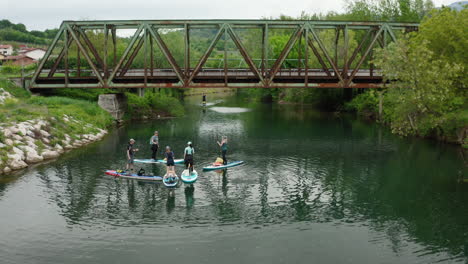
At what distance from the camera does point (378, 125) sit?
58.4 m

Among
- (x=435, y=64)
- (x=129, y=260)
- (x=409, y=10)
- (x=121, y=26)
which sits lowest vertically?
(x=129, y=260)

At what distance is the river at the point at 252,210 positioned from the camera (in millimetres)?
18791

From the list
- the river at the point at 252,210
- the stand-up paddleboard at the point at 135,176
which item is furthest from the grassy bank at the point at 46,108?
the stand-up paddleboard at the point at 135,176

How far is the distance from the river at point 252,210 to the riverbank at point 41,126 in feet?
5.10

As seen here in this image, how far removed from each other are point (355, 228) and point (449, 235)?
13.5 ft

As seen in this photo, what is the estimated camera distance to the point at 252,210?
23828 millimetres

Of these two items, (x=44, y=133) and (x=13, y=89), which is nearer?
(x=44, y=133)

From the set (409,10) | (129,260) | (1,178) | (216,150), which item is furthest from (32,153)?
(409,10)

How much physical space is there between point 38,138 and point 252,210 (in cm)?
2137

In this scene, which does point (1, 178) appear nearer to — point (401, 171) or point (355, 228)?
point (355, 228)

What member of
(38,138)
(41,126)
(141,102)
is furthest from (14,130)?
(141,102)

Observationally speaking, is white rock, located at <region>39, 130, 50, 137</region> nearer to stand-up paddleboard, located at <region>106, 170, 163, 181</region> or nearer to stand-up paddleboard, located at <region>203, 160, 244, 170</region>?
stand-up paddleboard, located at <region>106, 170, 163, 181</region>

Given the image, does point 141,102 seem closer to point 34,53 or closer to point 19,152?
point 19,152

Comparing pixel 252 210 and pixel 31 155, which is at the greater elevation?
pixel 31 155
